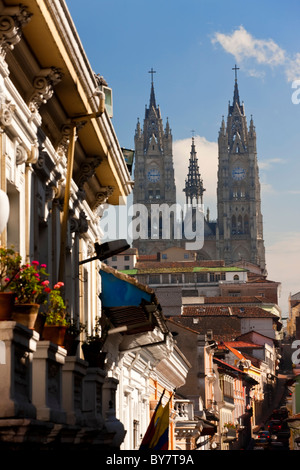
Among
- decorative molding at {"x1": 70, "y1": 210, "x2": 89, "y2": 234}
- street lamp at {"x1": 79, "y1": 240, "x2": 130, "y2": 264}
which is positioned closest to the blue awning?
decorative molding at {"x1": 70, "y1": 210, "x2": 89, "y2": 234}

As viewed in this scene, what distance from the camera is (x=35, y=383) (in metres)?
10.1

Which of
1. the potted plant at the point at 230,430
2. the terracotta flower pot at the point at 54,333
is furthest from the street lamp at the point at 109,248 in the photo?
the potted plant at the point at 230,430

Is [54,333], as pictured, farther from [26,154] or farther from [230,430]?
→ [230,430]

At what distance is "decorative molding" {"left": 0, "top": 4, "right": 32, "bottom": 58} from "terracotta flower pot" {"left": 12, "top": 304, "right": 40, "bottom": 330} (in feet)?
9.76

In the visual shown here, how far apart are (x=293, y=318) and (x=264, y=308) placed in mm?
31218

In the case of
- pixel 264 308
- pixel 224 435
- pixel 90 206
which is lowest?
pixel 224 435

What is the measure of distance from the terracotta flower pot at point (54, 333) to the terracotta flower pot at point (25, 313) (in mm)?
1765

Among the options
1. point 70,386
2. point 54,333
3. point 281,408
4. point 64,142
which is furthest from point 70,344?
point 281,408

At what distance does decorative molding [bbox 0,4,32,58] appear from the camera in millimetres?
10859

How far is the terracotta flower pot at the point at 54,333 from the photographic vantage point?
1130 centimetres

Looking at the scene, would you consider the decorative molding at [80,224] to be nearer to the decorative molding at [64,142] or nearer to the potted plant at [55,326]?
the decorative molding at [64,142]

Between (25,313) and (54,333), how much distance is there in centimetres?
186

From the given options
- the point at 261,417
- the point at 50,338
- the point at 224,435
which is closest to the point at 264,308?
the point at 261,417
